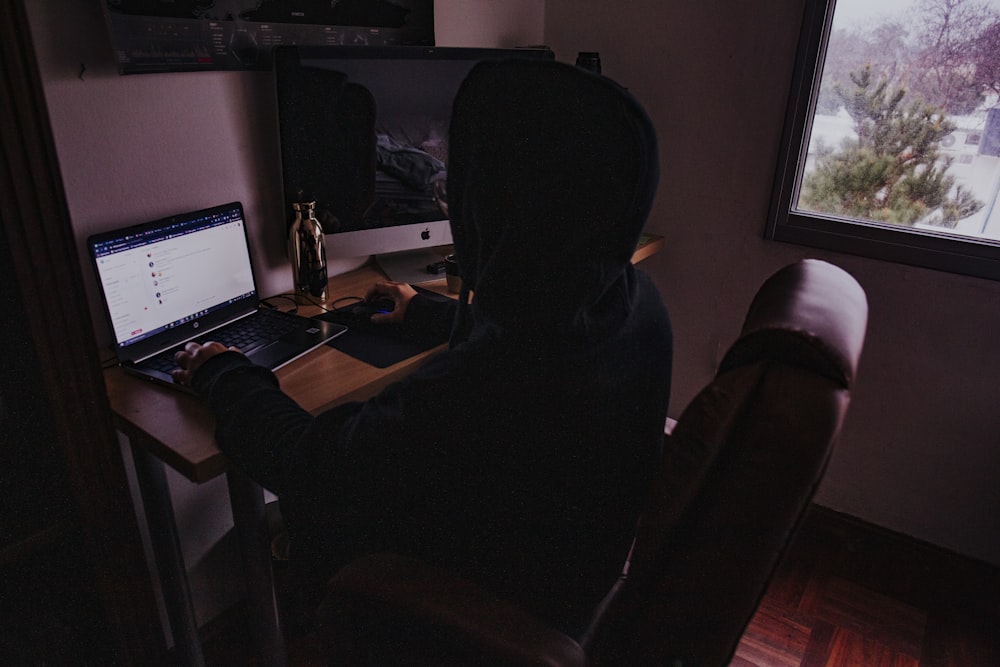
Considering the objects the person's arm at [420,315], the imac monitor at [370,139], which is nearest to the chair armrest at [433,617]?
the person's arm at [420,315]

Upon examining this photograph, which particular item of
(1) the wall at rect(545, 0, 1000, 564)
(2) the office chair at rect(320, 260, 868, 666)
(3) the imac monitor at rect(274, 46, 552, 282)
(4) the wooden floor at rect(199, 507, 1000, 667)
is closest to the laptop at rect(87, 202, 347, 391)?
(3) the imac monitor at rect(274, 46, 552, 282)

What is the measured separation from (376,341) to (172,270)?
416mm

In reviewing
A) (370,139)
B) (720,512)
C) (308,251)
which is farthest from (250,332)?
(720,512)

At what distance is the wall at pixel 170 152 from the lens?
1146mm

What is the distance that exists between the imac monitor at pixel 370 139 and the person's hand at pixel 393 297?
18 cm

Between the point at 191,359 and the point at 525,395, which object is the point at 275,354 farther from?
the point at 525,395

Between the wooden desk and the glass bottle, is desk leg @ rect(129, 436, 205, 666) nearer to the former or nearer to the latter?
the wooden desk

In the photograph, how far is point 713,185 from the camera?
1945 mm

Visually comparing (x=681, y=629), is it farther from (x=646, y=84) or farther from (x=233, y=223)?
(x=646, y=84)

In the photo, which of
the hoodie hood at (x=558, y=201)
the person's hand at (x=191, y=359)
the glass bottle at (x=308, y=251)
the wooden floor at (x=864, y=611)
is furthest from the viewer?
the wooden floor at (x=864, y=611)

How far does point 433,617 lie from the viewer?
0.85 metres

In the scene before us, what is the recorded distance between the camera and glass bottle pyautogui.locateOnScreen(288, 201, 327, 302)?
1.49 metres

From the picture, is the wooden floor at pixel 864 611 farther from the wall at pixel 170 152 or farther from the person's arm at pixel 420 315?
the person's arm at pixel 420 315

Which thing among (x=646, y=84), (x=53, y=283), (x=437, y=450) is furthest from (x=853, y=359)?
(x=646, y=84)
